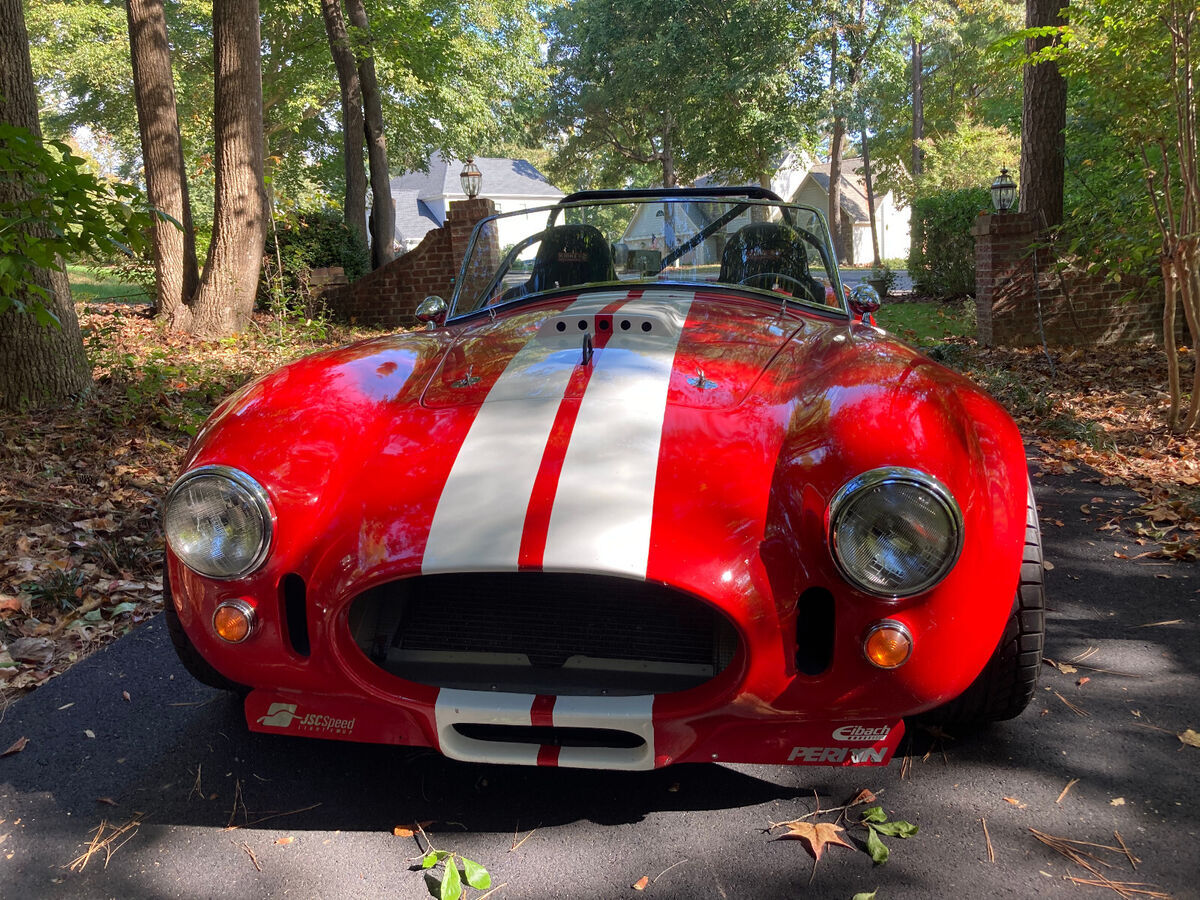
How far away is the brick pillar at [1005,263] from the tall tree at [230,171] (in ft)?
22.7

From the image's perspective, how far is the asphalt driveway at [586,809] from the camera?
1829mm


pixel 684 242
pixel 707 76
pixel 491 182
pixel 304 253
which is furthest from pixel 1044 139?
pixel 491 182

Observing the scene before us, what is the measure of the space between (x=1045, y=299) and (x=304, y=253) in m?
8.18

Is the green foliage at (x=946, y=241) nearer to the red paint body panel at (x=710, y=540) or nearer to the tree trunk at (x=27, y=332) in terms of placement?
the tree trunk at (x=27, y=332)

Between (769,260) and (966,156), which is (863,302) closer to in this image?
(769,260)

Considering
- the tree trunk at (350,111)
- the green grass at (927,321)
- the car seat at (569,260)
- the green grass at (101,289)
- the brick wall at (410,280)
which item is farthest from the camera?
the tree trunk at (350,111)

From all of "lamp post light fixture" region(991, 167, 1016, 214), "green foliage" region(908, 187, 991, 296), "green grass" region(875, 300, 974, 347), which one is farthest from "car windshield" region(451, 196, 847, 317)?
"green foliage" region(908, 187, 991, 296)

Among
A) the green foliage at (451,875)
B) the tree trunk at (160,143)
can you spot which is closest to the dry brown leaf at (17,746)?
the green foliage at (451,875)

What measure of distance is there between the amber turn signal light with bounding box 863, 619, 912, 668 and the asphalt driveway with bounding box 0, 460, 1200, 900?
46 cm

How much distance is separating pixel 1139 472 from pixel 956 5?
2916 centimetres

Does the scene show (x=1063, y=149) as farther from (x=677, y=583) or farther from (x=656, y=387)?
(x=677, y=583)

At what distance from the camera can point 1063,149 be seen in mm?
8500

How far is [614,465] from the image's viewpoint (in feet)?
6.56

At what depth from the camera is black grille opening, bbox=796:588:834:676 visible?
5.98 feet
